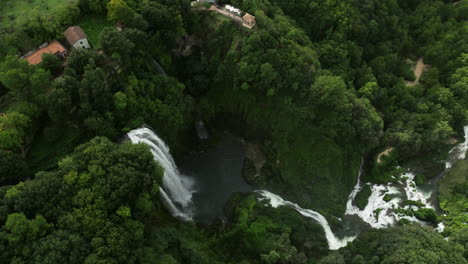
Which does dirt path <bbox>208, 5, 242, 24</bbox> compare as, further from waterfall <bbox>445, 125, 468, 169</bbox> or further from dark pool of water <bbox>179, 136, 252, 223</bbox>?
waterfall <bbox>445, 125, 468, 169</bbox>

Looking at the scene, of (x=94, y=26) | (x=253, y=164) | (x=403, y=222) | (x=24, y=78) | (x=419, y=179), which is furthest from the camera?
(x=419, y=179)

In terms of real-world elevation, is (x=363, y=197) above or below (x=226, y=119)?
below

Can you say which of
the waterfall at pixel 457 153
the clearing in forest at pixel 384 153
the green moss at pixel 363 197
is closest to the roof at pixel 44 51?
the green moss at pixel 363 197

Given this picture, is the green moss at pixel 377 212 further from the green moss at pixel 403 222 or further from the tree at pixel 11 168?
the tree at pixel 11 168

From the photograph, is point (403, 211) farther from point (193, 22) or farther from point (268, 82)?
point (193, 22)

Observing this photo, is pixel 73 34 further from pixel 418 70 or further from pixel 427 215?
pixel 418 70

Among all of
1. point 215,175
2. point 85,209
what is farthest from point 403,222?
point 85,209
